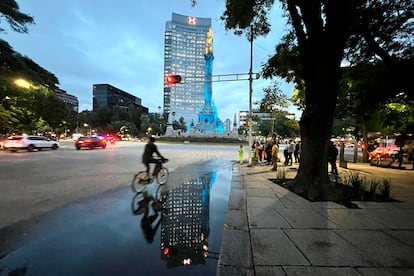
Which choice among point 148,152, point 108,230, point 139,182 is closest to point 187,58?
point 148,152

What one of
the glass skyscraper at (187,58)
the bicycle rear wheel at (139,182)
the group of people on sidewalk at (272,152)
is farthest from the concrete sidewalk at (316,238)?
the glass skyscraper at (187,58)

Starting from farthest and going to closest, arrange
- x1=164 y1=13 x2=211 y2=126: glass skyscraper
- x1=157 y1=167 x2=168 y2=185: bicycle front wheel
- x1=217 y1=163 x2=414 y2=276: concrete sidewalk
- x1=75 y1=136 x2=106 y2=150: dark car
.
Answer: x1=164 y1=13 x2=211 y2=126: glass skyscraper, x1=75 y1=136 x2=106 y2=150: dark car, x1=157 y1=167 x2=168 y2=185: bicycle front wheel, x1=217 y1=163 x2=414 y2=276: concrete sidewalk

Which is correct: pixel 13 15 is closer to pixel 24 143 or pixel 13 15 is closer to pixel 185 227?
pixel 24 143

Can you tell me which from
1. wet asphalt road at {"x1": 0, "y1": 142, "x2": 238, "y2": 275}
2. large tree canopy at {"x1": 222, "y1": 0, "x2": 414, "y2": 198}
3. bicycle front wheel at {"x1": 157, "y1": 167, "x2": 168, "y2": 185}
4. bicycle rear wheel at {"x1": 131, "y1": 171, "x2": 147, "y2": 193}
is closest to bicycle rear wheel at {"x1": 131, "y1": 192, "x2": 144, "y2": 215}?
wet asphalt road at {"x1": 0, "y1": 142, "x2": 238, "y2": 275}

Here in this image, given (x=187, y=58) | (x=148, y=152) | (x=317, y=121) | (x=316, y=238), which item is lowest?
(x=316, y=238)

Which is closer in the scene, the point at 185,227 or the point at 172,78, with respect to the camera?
the point at 185,227

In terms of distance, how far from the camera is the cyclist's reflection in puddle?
507 cm

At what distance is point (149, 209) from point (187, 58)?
130 meters

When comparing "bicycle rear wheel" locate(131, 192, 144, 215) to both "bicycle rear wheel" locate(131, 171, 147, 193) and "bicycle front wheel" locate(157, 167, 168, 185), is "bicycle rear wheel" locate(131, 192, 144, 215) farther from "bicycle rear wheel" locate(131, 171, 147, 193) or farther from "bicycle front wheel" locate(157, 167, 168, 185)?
"bicycle front wheel" locate(157, 167, 168, 185)

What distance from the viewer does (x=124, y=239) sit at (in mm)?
4480

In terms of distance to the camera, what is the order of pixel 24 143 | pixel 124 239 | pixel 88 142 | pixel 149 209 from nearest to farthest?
pixel 124 239, pixel 149 209, pixel 24 143, pixel 88 142

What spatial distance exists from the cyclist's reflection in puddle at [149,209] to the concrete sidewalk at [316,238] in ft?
4.66

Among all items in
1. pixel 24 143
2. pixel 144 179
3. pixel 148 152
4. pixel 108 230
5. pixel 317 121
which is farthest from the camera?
pixel 24 143

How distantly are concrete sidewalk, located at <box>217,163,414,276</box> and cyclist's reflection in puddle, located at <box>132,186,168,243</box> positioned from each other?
142 cm
